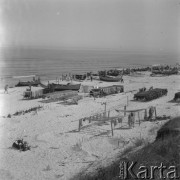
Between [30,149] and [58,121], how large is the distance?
451 centimetres

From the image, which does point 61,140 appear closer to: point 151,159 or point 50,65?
point 151,159

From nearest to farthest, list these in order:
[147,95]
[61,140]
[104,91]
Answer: [61,140] < [147,95] < [104,91]

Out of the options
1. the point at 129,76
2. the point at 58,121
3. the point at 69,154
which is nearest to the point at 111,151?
the point at 69,154

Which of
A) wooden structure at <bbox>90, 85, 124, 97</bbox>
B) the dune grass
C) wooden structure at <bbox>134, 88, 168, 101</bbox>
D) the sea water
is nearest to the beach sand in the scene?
the dune grass

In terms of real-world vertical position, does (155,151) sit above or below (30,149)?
above

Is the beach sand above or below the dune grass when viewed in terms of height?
below

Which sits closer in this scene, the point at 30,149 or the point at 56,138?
the point at 30,149

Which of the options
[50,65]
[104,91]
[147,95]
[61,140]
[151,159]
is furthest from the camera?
[50,65]

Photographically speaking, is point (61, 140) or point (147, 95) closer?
point (61, 140)

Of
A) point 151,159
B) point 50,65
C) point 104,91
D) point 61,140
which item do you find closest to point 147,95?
point 104,91

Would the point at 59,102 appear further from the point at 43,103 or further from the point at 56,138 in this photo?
the point at 56,138

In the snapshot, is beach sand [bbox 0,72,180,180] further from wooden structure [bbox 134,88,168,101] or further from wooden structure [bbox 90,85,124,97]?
wooden structure [bbox 90,85,124,97]

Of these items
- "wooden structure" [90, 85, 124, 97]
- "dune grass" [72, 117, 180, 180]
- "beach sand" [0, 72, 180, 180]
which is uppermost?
"dune grass" [72, 117, 180, 180]

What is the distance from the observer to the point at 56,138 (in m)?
13.2
